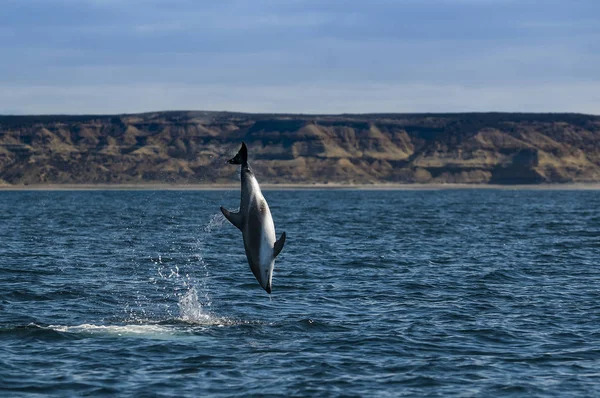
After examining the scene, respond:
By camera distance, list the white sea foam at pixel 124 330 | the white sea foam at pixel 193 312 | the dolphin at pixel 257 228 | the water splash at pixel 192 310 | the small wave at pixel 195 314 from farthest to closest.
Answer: the water splash at pixel 192 310 → the white sea foam at pixel 193 312 → the small wave at pixel 195 314 → the white sea foam at pixel 124 330 → the dolphin at pixel 257 228

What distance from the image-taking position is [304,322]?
2722cm

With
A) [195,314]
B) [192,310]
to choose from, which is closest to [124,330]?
[195,314]

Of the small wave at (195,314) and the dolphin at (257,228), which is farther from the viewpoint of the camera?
the small wave at (195,314)

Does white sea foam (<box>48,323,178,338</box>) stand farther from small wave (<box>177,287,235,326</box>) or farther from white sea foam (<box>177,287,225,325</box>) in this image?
white sea foam (<box>177,287,225,325</box>)

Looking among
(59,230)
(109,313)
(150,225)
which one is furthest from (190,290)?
(150,225)

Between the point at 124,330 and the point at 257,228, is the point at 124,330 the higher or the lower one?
the lower one

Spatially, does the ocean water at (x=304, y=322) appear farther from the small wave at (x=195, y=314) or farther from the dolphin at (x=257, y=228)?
the dolphin at (x=257, y=228)

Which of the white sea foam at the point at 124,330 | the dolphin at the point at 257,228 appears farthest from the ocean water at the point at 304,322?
the dolphin at the point at 257,228

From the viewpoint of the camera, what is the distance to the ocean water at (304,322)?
66.4 ft

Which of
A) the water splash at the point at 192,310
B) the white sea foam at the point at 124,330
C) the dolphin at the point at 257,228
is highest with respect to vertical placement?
the dolphin at the point at 257,228

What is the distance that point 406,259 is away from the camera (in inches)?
1853

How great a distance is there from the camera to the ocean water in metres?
20.2

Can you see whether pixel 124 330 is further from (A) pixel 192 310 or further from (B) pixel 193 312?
(A) pixel 192 310

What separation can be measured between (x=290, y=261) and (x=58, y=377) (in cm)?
2609
